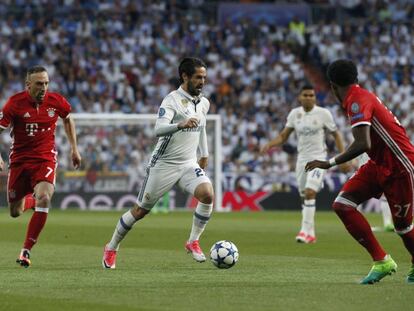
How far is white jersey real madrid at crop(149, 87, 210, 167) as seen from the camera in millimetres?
12539

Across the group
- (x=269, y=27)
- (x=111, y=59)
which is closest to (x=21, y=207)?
(x=111, y=59)

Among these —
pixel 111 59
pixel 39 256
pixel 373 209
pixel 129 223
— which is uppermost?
pixel 129 223

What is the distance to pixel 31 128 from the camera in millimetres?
12875

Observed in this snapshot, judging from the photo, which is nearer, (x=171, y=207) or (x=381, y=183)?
(x=381, y=183)

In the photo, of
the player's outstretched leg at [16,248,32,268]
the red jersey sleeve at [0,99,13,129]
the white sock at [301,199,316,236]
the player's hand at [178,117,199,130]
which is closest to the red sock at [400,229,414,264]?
the player's hand at [178,117,199,130]

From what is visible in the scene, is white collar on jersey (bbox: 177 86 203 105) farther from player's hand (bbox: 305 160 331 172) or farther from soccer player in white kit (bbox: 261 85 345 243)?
soccer player in white kit (bbox: 261 85 345 243)

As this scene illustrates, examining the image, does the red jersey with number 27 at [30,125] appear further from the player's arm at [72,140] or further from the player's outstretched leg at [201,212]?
the player's outstretched leg at [201,212]

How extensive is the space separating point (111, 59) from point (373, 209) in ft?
33.4

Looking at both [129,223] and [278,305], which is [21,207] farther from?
[278,305]

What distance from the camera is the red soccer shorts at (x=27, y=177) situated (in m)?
12.8

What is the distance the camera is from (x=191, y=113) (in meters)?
12.6

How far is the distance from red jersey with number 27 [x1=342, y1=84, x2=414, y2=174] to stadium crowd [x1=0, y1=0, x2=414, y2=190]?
21.5m

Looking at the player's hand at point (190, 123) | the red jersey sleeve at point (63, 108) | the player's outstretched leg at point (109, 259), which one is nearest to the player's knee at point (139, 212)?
the player's outstretched leg at point (109, 259)

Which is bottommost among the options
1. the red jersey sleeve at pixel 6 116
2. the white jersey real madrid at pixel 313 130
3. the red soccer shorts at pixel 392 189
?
the white jersey real madrid at pixel 313 130
